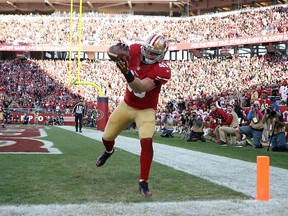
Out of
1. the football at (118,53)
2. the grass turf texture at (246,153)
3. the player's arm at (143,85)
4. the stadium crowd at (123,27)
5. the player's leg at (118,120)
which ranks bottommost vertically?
the grass turf texture at (246,153)

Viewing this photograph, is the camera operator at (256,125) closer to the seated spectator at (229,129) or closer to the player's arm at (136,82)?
the seated spectator at (229,129)

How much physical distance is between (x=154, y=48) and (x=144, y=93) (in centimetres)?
55

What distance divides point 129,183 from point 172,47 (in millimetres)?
35339

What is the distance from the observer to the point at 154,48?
476 cm

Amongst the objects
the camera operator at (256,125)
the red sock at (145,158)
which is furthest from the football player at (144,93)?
the camera operator at (256,125)

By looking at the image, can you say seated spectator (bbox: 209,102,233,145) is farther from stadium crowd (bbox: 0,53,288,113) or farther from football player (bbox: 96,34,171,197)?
stadium crowd (bbox: 0,53,288,113)

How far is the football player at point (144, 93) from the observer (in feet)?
15.2

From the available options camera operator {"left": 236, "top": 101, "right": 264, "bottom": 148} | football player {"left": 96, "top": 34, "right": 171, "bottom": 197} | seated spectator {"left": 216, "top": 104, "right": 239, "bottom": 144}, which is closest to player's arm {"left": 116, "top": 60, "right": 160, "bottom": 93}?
football player {"left": 96, "top": 34, "right": 171, "bottom": 197}

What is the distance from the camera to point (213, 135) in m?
14.5

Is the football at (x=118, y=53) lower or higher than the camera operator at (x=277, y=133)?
higher

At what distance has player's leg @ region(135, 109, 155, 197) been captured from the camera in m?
4.53

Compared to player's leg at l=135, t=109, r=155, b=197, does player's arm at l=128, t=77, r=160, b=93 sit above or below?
above

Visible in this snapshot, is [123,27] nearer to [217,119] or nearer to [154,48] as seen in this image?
[217,119]

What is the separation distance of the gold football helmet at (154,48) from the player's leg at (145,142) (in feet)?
2.04
